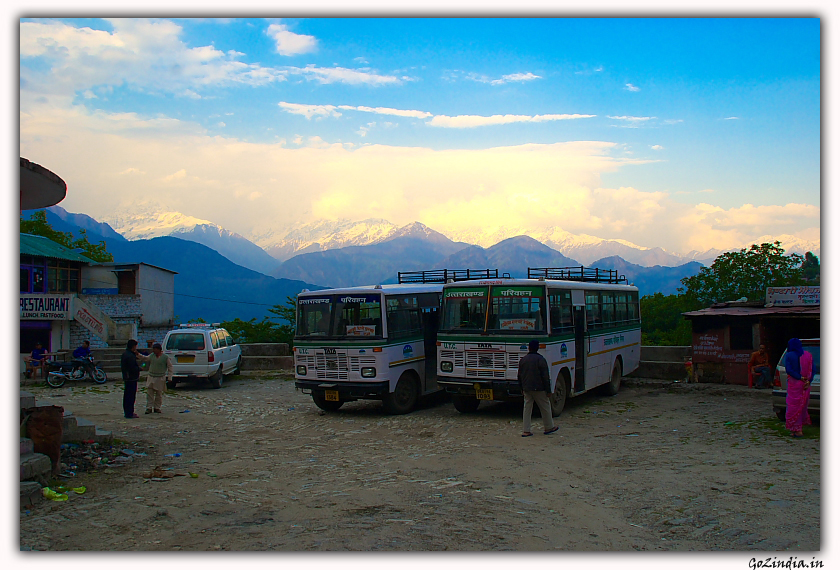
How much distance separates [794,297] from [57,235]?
5038 cm

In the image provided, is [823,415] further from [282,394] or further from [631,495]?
[282,394]

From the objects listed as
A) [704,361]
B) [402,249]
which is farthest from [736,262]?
[402,249]

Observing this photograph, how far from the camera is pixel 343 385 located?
12.9 m

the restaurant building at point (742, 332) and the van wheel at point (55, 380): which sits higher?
the restaurant building at point (742, 332)

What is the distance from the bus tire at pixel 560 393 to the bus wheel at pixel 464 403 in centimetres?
170

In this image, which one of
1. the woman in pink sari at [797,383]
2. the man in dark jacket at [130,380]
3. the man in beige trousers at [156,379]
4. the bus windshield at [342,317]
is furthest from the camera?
the man in beige trousers at [156,379]

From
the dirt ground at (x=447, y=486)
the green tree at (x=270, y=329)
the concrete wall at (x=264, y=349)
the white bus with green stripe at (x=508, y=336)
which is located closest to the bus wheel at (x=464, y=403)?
the white bus with green stripe at (x=508, y=336)

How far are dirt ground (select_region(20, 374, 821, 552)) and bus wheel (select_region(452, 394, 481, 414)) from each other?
20cm

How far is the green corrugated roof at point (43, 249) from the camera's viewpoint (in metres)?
33.3

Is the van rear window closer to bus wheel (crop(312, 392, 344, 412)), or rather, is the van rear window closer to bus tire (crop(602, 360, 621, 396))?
bus wheel (crop(312, 392, 344, 412))

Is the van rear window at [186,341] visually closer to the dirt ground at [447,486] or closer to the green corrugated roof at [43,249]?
the dirt ground at [447,486]

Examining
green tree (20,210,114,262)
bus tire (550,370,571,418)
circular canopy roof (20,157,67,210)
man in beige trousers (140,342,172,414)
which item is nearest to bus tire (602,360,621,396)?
bus tire (550,370,571,418)

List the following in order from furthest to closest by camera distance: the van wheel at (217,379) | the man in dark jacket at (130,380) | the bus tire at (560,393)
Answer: the van wheel at (217,379) < the man in dark jacket at (130,380) < the bus tire at (560,393)

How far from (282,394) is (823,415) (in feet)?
47.1
